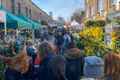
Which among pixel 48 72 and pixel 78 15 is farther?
pixel 78 15

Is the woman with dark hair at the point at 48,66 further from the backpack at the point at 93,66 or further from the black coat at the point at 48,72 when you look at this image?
the backpack at the point at 93,66

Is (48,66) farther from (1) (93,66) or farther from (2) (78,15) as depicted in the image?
(2) (78,15)

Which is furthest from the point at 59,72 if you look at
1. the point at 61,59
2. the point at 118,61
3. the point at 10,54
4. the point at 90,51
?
the point at 90,51

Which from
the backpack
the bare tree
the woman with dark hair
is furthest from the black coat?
the bare tree

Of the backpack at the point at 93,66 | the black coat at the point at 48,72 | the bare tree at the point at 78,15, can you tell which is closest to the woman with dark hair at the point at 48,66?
the black coat at the point at 48,72

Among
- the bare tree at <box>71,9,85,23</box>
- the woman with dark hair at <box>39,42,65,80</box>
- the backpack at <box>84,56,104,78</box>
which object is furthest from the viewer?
the bare tree at <box>71,9,85,23</box>

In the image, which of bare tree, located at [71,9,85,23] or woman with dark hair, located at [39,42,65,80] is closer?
woman with dark hair, located at [39,42,65,80]

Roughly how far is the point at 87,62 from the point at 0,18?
28.1 feet

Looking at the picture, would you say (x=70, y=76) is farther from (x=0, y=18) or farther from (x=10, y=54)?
(x=0, y=18)

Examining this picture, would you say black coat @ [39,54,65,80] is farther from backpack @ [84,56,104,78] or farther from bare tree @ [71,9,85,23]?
bare tree @ [71,9,85,23]

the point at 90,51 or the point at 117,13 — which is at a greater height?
the point at 117,13

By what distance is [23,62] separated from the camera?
6891 mm

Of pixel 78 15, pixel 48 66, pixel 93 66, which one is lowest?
pixel 93 66

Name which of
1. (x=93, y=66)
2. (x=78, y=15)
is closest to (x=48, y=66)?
(x=93, y=66)
